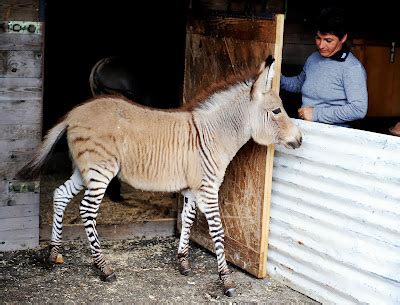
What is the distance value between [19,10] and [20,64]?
47cm

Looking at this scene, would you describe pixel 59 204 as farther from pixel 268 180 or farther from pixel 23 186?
pixel 268 180

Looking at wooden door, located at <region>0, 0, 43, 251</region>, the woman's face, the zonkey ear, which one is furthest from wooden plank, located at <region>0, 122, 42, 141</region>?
the woman's face

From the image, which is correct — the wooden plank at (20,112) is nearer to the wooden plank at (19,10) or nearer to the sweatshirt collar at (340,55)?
the wooden plank at (19,10)

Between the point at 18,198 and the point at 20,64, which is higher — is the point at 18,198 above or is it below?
below

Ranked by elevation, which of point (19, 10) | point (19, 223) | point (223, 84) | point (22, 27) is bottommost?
point (19, 223)

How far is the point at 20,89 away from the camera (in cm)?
616

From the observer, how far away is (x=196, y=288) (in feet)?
19.0

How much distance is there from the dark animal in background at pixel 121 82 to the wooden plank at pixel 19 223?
1709 millimetres

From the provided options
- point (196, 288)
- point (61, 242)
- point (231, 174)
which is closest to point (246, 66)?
point (231, 174)

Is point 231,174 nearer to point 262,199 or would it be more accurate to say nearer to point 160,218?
point 262,199

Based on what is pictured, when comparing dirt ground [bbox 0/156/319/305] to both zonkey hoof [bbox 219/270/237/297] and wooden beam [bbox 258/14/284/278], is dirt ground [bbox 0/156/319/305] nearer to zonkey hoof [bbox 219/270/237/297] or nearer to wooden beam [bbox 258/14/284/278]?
zonkey hoof [bbox 219/270/237/297]

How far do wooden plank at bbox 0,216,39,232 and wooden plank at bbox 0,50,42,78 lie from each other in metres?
1.30

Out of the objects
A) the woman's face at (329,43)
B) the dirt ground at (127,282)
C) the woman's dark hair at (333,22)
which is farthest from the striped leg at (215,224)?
the woman's dark hair at (333,22)

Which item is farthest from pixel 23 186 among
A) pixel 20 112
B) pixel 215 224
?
pixel 215 224
